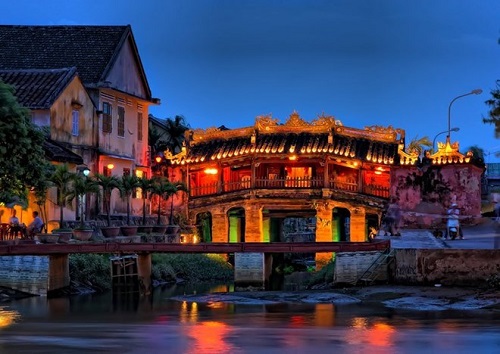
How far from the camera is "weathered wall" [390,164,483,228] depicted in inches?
1993

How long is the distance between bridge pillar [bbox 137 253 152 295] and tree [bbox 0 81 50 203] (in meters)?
8.91

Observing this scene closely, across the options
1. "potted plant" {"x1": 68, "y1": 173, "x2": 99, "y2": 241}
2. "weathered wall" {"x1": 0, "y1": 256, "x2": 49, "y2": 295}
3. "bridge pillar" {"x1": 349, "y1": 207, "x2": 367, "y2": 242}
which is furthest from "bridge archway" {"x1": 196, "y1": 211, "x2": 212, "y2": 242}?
"weathered wall" {"x1": 0, "y1": 256, "x2": 49, "y2": 295}

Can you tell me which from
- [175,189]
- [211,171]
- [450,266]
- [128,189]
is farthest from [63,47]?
[450,266]

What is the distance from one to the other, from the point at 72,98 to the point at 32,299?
16305mm

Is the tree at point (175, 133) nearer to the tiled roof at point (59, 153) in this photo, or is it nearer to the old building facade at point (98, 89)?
the old building facade at point (98, 89)

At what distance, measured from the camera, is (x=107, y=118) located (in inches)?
2106

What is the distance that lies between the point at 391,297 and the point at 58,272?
13.9m

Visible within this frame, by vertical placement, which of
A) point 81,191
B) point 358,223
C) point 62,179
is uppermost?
point 62,179

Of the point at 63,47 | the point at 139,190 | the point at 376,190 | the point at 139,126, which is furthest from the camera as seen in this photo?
the point at 376,190

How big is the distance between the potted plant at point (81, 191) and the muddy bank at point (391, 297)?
664 cm

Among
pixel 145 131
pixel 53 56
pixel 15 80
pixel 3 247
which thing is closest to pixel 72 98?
pixel 15 80

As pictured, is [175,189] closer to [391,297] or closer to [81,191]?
[81,191]

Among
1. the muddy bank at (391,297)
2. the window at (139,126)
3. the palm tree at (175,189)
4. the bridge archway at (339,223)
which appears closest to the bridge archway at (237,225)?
the bridge archway at (339,223)

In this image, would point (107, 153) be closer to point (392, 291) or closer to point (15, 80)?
point (15, 80)
